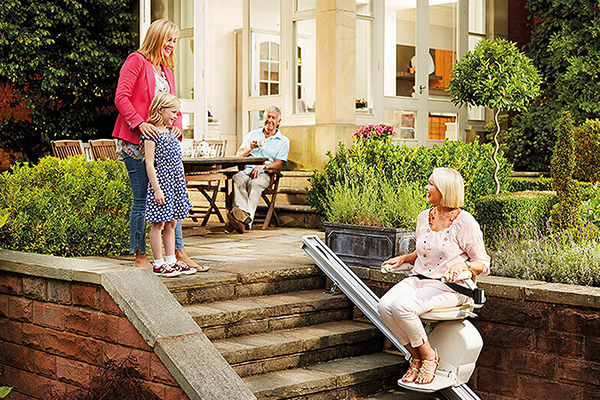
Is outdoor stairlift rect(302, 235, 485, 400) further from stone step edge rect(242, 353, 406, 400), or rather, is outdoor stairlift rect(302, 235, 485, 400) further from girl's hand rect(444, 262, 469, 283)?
stone step edge rect(242, 353, 406, 400)

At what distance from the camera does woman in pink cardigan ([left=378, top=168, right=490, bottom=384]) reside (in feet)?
12.9

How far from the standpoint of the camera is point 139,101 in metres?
4.80

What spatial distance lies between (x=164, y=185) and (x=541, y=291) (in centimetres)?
239

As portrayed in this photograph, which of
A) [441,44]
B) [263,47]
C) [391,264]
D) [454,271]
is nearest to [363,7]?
[263,47]

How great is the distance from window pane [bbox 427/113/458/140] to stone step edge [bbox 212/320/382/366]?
674 cm

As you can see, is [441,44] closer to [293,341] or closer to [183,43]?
[183,43]

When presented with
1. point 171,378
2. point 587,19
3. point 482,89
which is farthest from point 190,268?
point 587,19

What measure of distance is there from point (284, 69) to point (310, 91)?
1.52 ft

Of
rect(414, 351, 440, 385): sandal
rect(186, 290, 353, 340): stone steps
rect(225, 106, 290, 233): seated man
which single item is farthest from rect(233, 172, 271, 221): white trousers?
rect(414, 351, 440, 385): sandal

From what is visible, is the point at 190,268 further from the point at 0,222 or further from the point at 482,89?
the point at 482,89

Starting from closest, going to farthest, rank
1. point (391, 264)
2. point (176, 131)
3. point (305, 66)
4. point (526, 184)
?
point (391, 264) → point (176, 131) → point (526, 184) → point (305, 66)

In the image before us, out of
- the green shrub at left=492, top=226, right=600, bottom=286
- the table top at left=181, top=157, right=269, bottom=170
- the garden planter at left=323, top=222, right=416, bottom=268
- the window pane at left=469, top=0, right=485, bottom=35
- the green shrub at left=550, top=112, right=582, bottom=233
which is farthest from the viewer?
the window pane at left=469, top=0, right=485, bottom=35

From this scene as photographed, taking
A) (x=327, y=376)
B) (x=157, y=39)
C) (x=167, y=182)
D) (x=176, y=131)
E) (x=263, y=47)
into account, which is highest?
(x=263, y=47)

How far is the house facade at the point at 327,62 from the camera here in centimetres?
927
